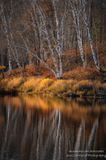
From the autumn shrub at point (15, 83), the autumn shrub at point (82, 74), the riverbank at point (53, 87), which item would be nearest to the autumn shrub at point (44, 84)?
the riverbank at point (53, 87)

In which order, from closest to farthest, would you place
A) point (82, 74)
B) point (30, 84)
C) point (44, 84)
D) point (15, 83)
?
point (82, 74) → point (44, 84) → point (30, 84) → point (15, 83)

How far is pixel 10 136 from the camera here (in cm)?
1584

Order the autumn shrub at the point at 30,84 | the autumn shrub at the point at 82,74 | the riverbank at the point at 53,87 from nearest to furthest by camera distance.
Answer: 1. the riverbank at the point at 53,87
2. the autumn shrub at the point at 82,74
3. the autumn shrub at the point at 30,84

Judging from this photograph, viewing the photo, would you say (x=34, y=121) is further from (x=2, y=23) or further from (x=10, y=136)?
(x=2, y=23)

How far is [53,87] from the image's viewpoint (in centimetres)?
3406

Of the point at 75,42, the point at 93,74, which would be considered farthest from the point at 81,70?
the point at 75,42

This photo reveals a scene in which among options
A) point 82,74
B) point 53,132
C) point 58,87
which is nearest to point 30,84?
point 58,87

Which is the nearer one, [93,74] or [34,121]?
[34,121]

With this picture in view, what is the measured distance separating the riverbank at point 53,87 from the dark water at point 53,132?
622 centimetres

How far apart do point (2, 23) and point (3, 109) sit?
22890mm

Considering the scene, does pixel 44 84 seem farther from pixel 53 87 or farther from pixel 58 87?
pixel 58 87

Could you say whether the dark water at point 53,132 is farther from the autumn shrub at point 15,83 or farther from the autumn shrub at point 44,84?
the autumn shrub at point 15,83

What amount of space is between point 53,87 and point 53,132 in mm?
17471

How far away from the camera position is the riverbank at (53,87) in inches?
1237
